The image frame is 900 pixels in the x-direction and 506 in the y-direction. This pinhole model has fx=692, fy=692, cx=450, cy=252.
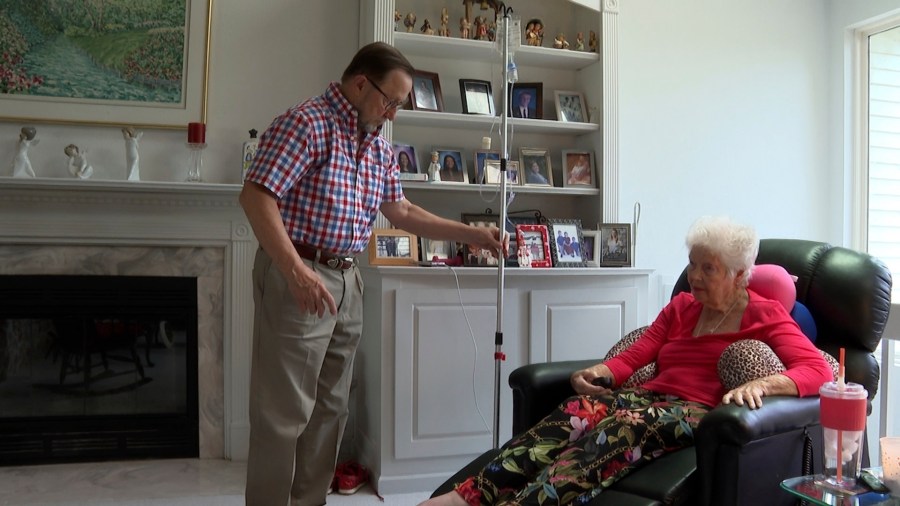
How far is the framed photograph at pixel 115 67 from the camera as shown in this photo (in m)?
2.88

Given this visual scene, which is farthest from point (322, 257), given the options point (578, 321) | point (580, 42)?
point (580, 42)

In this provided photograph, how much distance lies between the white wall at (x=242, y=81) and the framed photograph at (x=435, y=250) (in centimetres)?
88

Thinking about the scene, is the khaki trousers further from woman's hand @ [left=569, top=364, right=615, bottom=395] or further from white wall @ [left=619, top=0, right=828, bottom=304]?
white wall @ [left=619, top=0, right=828, bottom=304]

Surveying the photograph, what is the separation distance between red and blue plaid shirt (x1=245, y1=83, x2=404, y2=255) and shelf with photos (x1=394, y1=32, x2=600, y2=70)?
1188mm

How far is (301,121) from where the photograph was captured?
1808 millimetres

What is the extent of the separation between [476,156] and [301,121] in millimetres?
1493

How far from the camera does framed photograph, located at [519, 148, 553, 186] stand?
10.8 feet

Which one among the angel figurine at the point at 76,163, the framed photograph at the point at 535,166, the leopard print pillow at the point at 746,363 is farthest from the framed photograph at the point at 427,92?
the leopard print pillow at the point at 746,363

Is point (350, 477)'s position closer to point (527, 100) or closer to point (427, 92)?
point (427, 92)

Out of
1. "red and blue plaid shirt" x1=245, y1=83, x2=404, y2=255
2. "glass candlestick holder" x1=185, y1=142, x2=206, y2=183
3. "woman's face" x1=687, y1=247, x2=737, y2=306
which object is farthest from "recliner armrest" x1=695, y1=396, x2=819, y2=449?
"glass candlestick holder" x1=185, y1=142, x2=206, y2=183

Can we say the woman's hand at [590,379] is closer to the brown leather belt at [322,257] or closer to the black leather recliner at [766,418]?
the black leather recliner at [766,418]

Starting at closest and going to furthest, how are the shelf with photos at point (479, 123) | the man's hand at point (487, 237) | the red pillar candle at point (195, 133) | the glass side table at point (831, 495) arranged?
1. the glass side table at point (831, 495)
2. the man's hand at point (487, 237)
3. the red pillar candle at point (195, 133)
4. the shelf with photos at point (479, 123)

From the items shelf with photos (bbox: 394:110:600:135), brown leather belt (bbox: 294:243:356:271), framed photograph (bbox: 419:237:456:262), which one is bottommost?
brown leather belt (bbox: 294:243:356:271)

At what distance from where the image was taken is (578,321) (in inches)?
116
